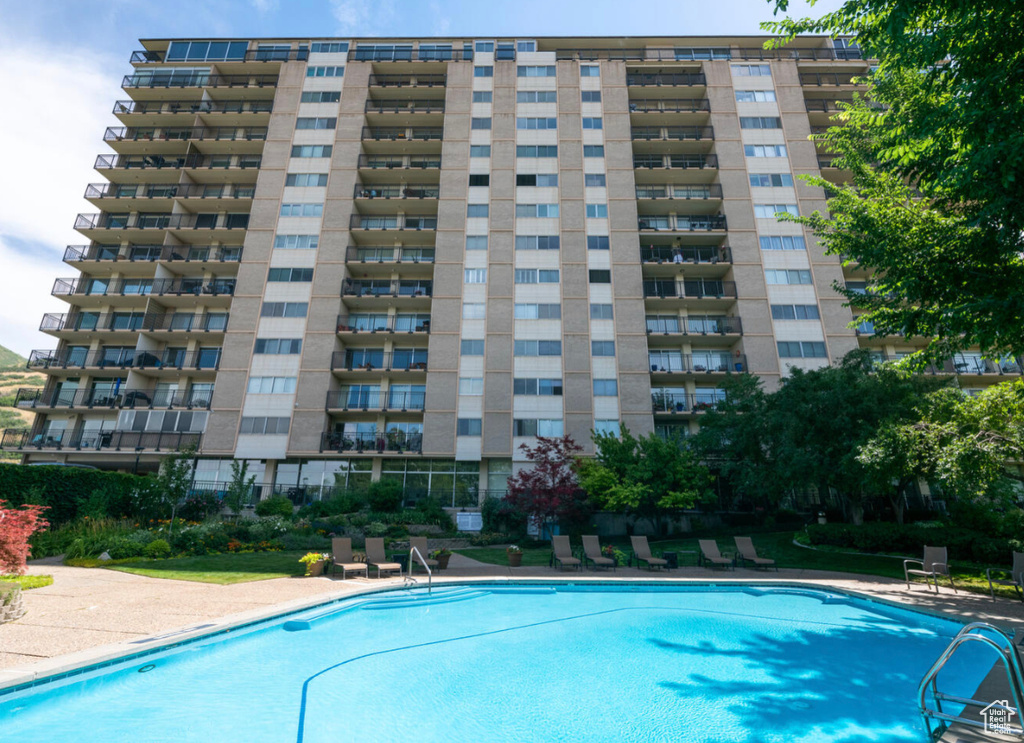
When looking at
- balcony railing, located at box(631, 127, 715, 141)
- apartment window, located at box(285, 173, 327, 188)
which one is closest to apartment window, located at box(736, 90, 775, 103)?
balcony railing, located at box(631, 127, 715, 141)

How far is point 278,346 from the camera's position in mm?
32625

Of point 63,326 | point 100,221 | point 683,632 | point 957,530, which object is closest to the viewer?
point 683,632

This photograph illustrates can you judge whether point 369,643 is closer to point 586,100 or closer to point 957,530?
point 957,530

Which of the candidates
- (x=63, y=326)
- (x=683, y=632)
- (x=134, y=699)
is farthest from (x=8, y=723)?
(x=63, y=326)

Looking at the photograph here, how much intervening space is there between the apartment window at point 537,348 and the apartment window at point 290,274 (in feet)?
50.9

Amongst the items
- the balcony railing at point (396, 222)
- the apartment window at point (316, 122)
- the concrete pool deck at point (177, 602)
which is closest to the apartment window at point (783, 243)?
the balcony railing at point (396, 222)

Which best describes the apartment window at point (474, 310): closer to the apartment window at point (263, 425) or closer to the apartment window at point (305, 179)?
the apartment window at point (263, 425)

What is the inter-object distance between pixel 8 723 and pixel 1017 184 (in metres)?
16.4

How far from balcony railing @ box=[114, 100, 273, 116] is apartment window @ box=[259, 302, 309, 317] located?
17.5 metres

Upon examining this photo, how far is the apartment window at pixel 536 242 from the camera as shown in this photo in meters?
34.7

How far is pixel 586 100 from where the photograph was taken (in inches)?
1515

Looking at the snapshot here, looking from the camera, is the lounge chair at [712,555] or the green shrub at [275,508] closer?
the lounge chair at [712,555]

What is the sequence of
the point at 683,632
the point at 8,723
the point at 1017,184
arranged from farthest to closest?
the point at 683,632
the point at 1017,184
the point at 8,723

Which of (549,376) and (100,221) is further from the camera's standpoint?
(100,221)
